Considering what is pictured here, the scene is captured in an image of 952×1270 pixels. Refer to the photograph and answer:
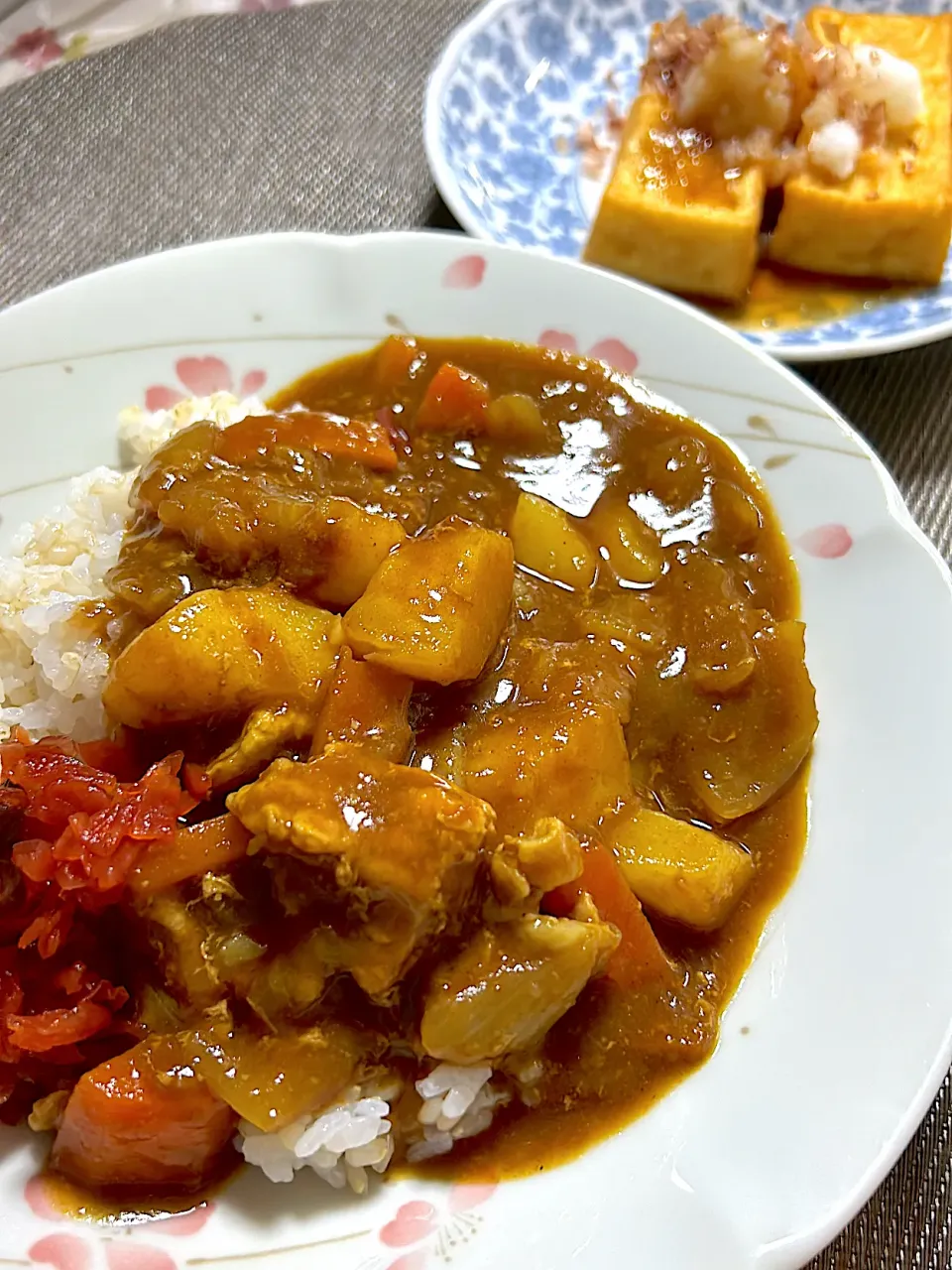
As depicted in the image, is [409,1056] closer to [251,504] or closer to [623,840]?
[623,840]

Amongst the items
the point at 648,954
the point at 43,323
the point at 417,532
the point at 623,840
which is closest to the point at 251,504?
the point at 417,532

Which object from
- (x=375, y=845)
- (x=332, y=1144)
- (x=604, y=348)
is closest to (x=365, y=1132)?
(x=332, y=1144)

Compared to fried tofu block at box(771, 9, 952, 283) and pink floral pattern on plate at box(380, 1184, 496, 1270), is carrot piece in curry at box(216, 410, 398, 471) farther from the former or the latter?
fried tofu block at box(771, 9, 952, 283)

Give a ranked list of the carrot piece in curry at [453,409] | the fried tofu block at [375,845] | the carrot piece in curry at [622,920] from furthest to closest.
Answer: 1. the carrot piece in curry at [453,409]
2. the carrot piece in curry at [622,920]
3. the fried tofu block at [375,845]

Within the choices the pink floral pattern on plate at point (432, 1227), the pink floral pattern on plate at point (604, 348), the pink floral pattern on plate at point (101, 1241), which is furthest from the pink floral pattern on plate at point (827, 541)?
the pink floral pattern on plate at point (101, 1241)

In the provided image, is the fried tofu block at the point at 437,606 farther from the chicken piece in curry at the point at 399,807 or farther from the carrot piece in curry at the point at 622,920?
the carrot piece in curry at the point at 622,920

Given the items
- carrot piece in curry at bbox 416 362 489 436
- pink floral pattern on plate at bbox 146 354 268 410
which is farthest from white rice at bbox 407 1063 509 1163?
pink floral pattern on plate at bbox 146 354 268 410
